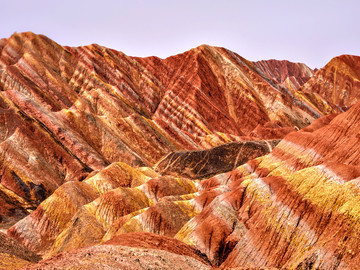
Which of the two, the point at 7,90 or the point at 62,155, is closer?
the point at 62,155

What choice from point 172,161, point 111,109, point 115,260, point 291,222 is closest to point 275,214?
point 291,222

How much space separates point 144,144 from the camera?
93000mm

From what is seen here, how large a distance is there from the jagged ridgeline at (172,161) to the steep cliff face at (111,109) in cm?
35

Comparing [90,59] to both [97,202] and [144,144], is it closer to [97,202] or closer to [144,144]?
[144,144]

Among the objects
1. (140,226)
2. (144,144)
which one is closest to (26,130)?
(144,144)

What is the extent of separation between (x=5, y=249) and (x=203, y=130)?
283ft

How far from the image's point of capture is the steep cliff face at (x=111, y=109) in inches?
2896

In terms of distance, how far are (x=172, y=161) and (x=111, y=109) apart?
31.2 meters

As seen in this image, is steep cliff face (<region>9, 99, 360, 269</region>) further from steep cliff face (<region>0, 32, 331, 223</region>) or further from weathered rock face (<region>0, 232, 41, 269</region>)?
steep cliff face (<region>0, 32, 331, 223</region>)

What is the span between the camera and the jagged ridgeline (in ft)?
77.6

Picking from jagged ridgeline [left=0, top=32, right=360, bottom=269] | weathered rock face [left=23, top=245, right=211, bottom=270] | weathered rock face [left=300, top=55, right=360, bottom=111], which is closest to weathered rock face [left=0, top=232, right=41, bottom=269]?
jagged ridgeline [left=0, top=32, right=360, bottom=269]

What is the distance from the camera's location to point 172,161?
265 ft

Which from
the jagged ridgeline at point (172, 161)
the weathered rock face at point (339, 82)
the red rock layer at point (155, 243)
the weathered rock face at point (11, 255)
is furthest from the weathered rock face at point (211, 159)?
the weathered rock face at point (339, 82)

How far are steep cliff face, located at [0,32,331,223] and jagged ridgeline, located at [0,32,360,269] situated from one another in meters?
0.35
